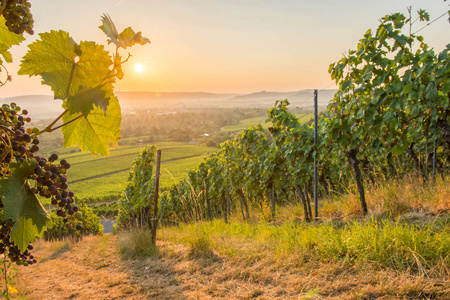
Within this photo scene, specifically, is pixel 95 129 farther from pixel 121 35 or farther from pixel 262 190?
pixel 262 190

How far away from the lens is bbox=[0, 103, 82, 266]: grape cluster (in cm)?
80

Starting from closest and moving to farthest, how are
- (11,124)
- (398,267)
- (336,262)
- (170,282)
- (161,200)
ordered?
(11,124), (398,267), (336,262), (170,282), (161,200)

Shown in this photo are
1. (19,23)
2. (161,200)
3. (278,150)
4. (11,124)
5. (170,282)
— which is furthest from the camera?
(161,200)

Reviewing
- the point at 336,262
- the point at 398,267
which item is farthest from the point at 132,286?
the point at 398,267

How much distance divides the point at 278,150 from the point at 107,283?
4.45 meters

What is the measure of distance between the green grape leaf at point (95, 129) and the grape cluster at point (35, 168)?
0.13 m

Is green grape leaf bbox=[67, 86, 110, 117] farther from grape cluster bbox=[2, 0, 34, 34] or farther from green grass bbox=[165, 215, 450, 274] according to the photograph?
green grass bbox=[165, 215, 450, 274]

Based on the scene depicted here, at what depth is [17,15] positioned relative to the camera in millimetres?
801

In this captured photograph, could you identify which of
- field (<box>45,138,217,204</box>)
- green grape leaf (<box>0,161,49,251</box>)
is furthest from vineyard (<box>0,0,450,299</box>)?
field (<box>45,138,217,204</box>)

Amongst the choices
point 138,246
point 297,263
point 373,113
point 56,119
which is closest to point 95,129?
point 56,119

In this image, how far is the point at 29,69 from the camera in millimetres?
892

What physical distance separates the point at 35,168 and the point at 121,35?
15.5 inches

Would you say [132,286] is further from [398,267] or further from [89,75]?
[89,75]

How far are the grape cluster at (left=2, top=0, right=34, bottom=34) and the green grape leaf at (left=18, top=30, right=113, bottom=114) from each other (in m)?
0.05
